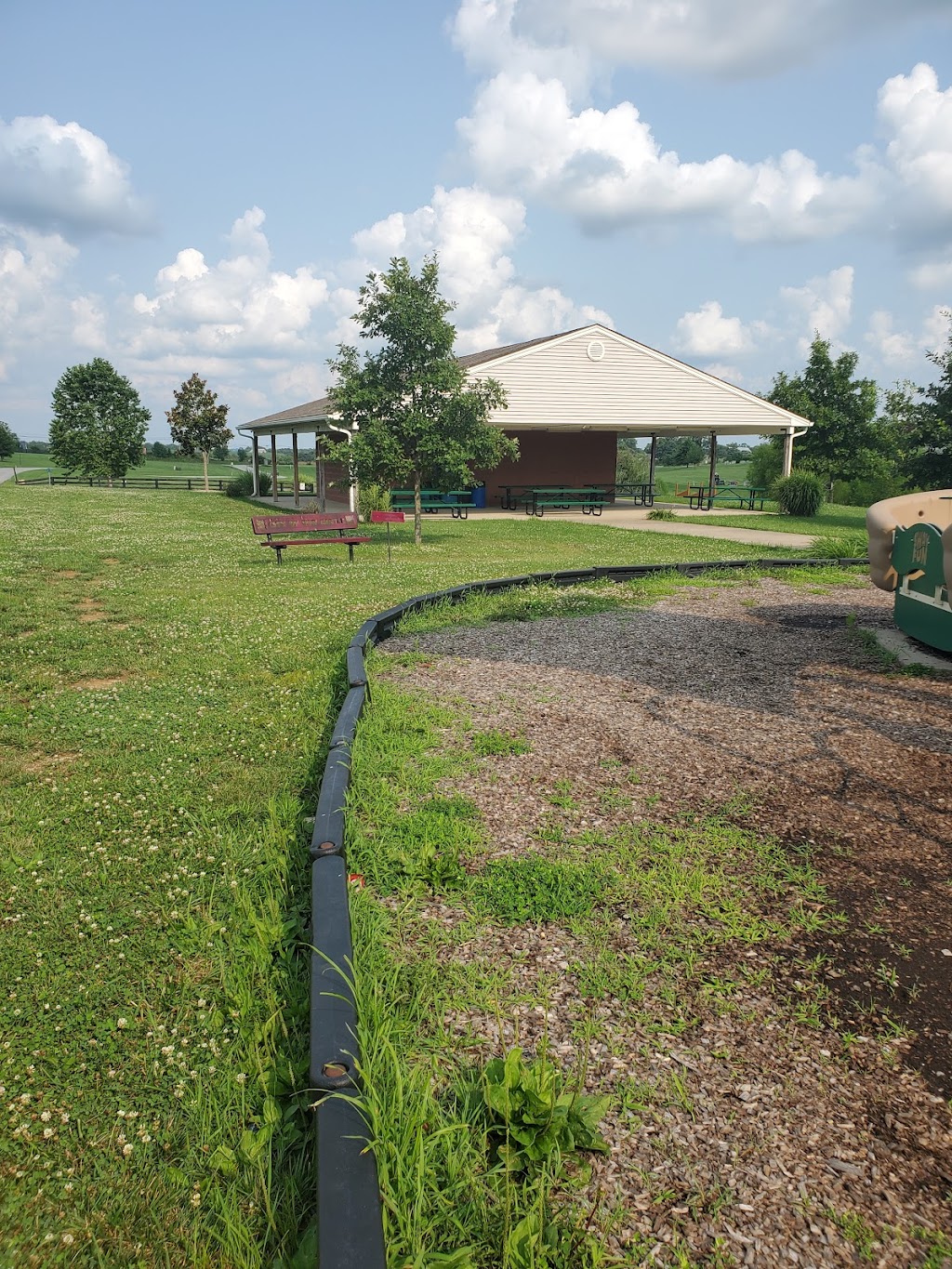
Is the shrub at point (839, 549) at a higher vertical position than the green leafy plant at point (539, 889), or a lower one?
higher

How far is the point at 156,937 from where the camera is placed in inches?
125

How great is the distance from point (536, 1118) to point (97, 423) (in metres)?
65.2

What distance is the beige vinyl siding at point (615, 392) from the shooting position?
2744cm

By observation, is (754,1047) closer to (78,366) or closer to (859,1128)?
(859,1128)

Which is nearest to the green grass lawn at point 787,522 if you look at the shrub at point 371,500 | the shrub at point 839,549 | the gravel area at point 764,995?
the shrub at point 839,549

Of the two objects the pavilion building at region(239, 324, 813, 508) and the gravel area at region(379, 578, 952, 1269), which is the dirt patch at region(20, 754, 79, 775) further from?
the pavilion building at region(239, 324, 813, 508)

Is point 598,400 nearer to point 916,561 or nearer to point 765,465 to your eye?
point 765,465

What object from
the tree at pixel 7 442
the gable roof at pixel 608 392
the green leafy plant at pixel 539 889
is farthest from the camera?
the tree at pixel 7 442

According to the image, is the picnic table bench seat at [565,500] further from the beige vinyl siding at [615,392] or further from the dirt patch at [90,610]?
the dirt patch at [90,610]

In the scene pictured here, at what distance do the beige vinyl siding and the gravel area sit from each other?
22634 mm

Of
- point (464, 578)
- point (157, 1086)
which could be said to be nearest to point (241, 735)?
point (157, 1086)

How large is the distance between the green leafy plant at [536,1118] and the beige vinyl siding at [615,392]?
2579 centimetres

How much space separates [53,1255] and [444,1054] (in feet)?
3.55

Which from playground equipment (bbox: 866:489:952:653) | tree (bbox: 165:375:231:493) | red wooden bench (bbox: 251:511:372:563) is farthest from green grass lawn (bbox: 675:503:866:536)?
tree (bbox: 165:375:231:493)
